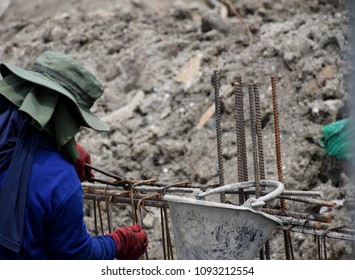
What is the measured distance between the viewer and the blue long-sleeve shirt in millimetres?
2576

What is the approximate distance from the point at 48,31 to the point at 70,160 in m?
7.07

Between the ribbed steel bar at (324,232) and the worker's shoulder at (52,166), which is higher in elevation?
the worker's shoulder at (52,166)

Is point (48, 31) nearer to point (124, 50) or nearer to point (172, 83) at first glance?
point (124, 50)

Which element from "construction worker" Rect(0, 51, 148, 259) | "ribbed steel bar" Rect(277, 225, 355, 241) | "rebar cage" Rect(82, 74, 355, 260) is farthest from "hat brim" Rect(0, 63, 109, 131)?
"ribbed steel bar" Rect(277, 225, 355, 241)

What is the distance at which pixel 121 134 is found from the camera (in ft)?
22.6

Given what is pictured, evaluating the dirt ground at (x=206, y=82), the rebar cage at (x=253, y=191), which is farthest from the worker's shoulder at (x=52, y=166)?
the dirt ground at (x=206, y=82)

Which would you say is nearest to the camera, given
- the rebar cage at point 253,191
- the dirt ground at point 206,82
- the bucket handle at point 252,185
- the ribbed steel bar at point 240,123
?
the bucket handle at point 252,185

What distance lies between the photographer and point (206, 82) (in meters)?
7.13

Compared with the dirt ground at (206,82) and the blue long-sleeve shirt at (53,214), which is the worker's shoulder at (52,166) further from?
the dirt ground at (206,82)

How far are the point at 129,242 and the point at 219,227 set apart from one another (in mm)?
411

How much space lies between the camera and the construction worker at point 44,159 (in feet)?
8.46

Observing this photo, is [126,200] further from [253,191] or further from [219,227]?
[219,227]

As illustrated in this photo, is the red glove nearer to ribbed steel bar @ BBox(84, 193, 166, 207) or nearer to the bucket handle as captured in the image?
ribbed steel bar @ BBox(84, 193, 166, 207)

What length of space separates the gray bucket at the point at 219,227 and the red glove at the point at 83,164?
1.58 ft
